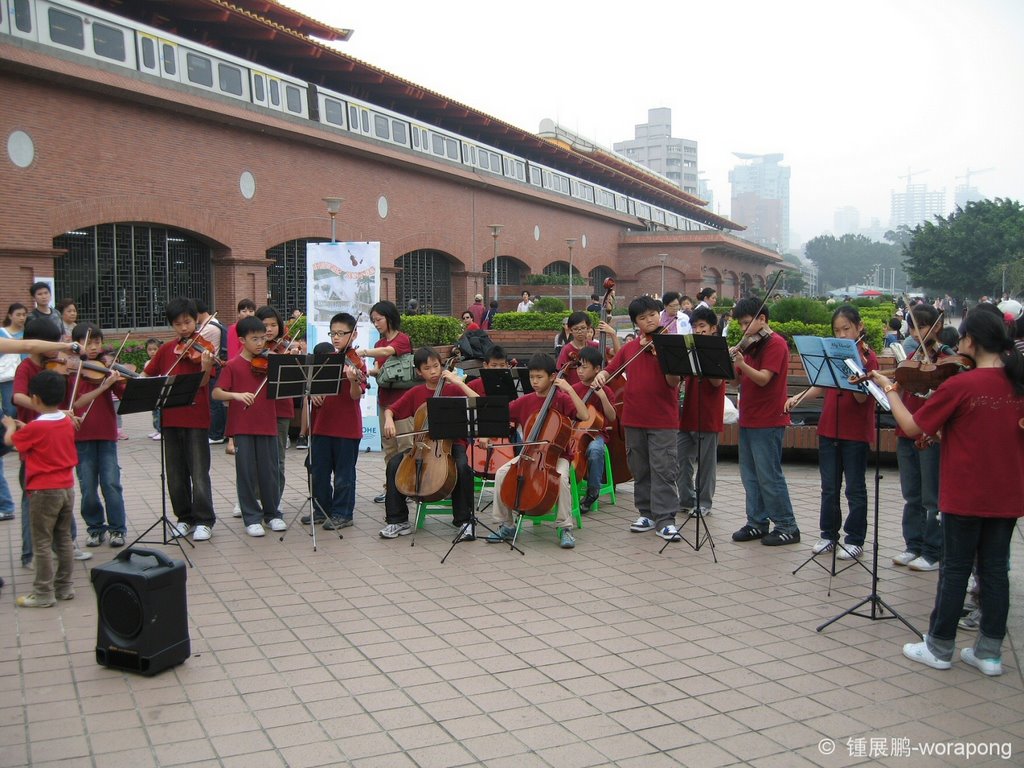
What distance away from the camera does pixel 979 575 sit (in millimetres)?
4480

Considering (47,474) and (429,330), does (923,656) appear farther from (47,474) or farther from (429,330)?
(429,330)

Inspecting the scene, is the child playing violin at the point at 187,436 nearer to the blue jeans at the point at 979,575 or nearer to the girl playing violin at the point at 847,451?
the girl playing violin at the point at 847,451

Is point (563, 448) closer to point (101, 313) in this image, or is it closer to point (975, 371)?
point (975, 371)

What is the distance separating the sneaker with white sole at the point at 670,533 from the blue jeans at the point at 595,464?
1.07 m

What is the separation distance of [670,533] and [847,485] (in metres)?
1.37

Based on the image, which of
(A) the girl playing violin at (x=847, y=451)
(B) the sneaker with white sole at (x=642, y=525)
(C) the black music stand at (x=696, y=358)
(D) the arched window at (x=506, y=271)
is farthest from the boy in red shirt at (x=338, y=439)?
(D) the arched window at (x=506, y=271)

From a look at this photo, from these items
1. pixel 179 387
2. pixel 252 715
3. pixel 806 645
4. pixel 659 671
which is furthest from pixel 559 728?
pixel 179 387

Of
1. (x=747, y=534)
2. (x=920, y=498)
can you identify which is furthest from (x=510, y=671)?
(x=920, y=498)

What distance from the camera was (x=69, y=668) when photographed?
15.2ft

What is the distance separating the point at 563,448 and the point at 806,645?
2527 millimetres

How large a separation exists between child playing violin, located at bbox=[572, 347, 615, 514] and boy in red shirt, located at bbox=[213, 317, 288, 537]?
8.38 feet

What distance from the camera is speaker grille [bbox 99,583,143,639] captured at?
4473 mm

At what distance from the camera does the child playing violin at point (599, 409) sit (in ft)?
24.2

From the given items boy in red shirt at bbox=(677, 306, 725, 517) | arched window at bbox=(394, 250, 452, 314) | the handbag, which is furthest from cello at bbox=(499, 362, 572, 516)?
arched window at bbox=(394, 250, 452, 314)
